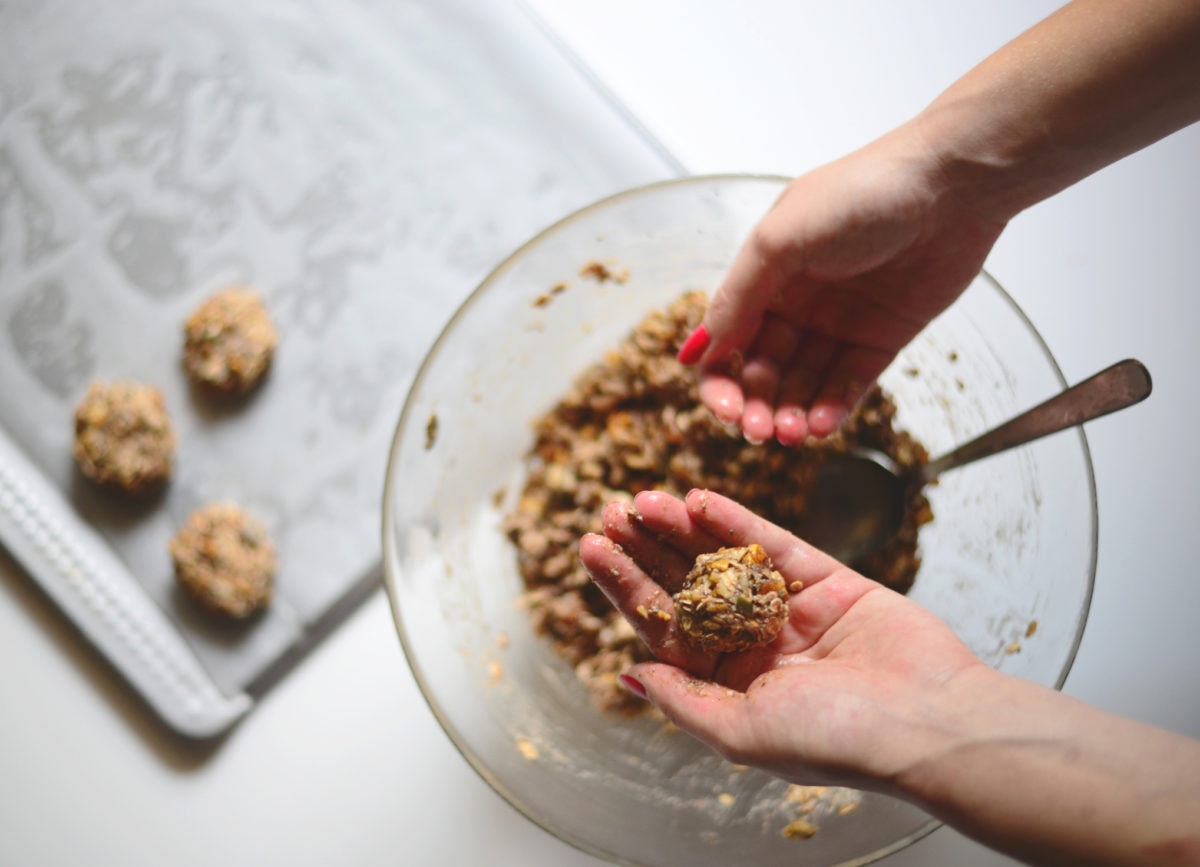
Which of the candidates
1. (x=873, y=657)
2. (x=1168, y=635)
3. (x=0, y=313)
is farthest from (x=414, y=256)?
(x=1168, y=635)

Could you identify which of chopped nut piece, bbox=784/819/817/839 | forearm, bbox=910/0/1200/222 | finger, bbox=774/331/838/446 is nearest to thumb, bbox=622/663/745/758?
chopped nut piece, bbox=784/819/817/839

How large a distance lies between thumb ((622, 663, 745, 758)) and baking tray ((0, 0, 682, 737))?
50 cm

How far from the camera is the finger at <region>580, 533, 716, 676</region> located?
0.88 metres

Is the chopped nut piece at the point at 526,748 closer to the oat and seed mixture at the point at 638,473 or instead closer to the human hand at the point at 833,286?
the oat and seed mixture at the point at 638,473

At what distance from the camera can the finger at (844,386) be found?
3.42ft

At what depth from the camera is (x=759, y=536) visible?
91cm

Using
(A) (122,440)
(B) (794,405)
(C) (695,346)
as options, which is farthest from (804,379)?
(A) (122,440)

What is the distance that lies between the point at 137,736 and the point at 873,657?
105 cm

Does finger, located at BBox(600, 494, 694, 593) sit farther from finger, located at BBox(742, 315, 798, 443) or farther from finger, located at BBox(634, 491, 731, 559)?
finger, located at BBox(742, 315, 798, 443)

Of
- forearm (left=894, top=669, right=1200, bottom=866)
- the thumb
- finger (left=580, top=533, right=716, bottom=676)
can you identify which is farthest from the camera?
finger (left=580, top=533, right=716, bottom=676)

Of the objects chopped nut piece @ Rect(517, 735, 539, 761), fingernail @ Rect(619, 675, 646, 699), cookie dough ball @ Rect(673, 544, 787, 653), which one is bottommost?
chopped nut piece @ Rect(517, 735, 539, 761)

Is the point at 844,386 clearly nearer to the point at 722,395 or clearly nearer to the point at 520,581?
the point at 722,395

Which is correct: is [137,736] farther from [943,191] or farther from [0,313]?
[943,191]

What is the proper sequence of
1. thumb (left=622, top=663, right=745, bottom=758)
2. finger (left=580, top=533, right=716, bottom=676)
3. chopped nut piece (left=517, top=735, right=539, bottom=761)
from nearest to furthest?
thumb (left=622, top=663, right=745, bottom=758)
finger (left=580, top=533, right=716, bottom=676)
chopped nut piece (left=517, top=735, right=539, bottom=761)
